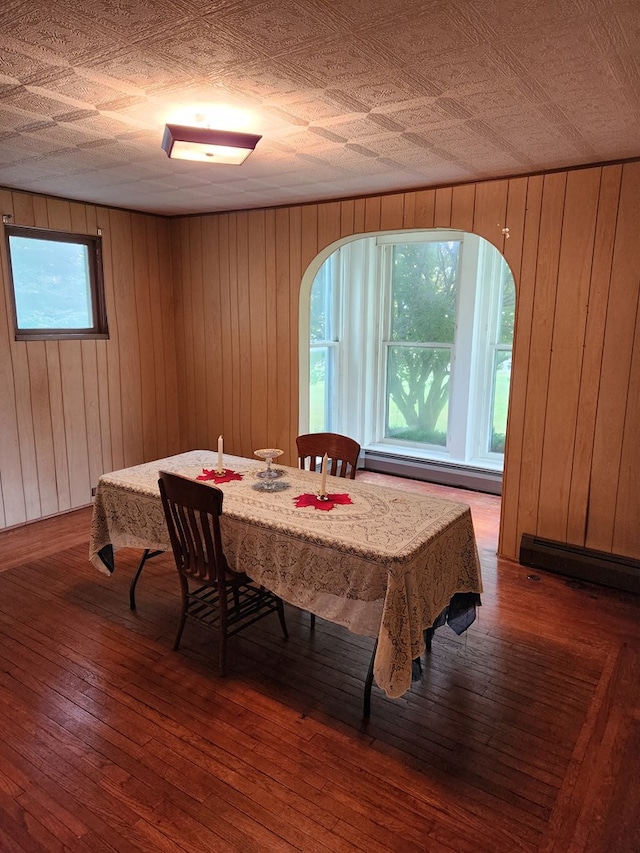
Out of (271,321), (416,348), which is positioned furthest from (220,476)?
(416,348)

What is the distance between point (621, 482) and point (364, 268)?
142 inches

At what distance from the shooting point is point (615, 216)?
3182 millimetres

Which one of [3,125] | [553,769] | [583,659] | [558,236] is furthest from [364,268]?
[553,769]

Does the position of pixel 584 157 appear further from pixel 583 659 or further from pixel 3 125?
pixel 3 125

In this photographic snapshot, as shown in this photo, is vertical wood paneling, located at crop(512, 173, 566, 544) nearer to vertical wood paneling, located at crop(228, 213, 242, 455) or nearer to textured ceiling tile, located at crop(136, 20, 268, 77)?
textured ceiling tile, located at crop(136, 20, 268, 77)

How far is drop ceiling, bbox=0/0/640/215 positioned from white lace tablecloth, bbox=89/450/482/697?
171cm

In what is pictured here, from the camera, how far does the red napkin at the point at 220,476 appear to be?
10.1 feet

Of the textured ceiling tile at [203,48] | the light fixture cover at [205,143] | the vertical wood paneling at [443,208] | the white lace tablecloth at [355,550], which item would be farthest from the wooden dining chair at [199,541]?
the vertical wood paneling at [443,208]

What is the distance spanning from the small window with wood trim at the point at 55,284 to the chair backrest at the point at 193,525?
248cm

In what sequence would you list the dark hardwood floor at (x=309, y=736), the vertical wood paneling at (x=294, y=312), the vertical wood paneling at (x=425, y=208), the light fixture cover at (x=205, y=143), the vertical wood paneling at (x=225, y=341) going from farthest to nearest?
the vertical wood paneling at (x=225, y=341) < the vertical wood paneling at (x=294, y=312) < the vertical wood paneling at (x=425, y=208) < the light fixture cover at (x=205, y=143) < the dark hardwood floor at (x=309, y=736)

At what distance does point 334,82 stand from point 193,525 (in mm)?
1852

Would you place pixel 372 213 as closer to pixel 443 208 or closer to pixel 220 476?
pixel 443 208

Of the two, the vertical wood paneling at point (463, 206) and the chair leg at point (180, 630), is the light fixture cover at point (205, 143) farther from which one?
the chair leg at point (180, 630)

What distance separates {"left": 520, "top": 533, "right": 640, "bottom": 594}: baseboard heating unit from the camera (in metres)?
3.38
